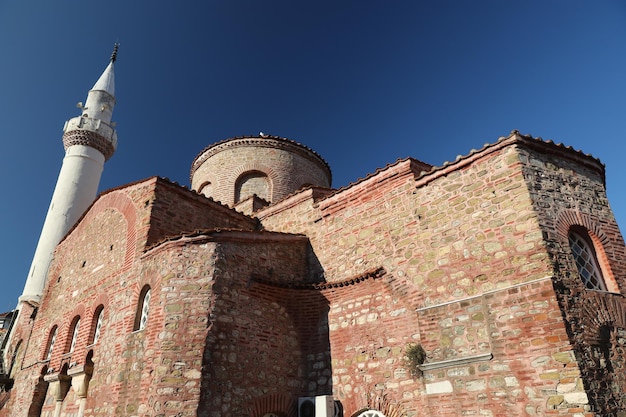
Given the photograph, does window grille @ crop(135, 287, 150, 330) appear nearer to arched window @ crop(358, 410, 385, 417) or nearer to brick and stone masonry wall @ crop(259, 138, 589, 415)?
brick and stone masonry wall @ crop(259, 138, 589, 415)

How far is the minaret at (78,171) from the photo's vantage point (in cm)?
1556

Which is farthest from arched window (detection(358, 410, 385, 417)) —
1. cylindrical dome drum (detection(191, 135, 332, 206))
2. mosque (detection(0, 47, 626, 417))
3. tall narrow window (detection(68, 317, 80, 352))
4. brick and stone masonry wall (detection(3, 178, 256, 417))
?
cylindrical dome drum (detection(191, 135, 332, 206))

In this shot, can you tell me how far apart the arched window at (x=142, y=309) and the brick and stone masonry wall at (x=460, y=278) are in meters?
3.41

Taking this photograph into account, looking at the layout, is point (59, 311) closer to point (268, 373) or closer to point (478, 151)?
point (268, 373)

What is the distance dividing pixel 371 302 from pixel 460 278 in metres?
1.75

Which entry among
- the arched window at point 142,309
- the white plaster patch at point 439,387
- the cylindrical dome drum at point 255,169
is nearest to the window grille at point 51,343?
the arched window at point 142,309

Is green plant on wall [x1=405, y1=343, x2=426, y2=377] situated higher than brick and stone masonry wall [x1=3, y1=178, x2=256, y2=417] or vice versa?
brick and stone masonry wall [x1=3, y1=178, x2=256, y2=417]

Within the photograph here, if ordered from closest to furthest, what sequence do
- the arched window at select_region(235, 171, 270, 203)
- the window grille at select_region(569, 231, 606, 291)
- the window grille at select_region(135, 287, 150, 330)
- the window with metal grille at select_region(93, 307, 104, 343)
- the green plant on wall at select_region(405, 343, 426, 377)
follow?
1. the window grille at select_region(569, 231, 606, 291)
2. the green plant on wall at select_region(405, 343, 426, 377)
3. the window grille at select_region(135, 287, 150, 330)
4. the window with metal grille at select_region(93, 307, 104, 343)
5. the arched window at select_region(235, 171, 270, 203)

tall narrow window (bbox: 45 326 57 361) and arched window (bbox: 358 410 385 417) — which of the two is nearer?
arched window (bbox: 358 410 385 417)

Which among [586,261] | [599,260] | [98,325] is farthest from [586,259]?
[98,325]

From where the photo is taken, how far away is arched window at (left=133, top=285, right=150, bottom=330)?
303 inches

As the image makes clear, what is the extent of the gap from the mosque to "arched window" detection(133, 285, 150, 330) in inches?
2.4

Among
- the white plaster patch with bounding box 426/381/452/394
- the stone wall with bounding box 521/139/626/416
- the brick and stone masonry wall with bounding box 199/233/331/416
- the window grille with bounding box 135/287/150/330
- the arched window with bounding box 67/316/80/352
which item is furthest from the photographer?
the arched window with bounding box 67/316/80/352

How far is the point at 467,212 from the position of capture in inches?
269
